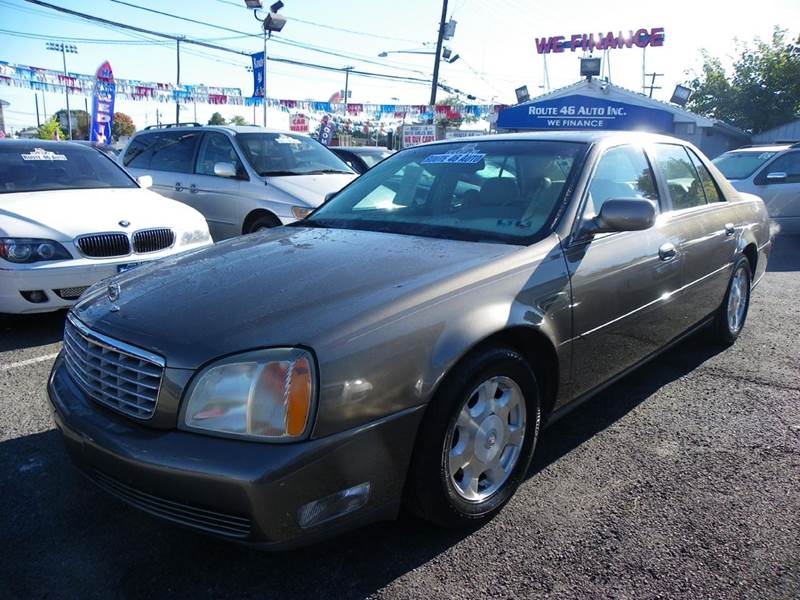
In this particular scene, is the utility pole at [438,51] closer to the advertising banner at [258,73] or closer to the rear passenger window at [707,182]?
the advertising banner at [258,73]

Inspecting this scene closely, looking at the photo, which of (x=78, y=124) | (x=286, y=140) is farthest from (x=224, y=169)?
(x=78, y=124)

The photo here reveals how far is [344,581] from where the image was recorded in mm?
2178

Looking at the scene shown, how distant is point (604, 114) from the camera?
23.9 metres

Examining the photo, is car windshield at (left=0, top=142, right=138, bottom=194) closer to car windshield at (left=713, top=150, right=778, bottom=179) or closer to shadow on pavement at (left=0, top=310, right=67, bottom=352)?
shadow on pavement at (left=0, top=310, right=67, bottom=352)

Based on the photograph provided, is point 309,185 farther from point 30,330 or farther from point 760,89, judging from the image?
point 760,89

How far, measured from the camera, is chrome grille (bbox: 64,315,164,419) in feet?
6.82

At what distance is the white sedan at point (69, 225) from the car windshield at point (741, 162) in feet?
29.9

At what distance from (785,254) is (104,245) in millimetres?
9105

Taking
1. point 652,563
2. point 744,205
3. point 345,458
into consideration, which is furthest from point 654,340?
point 345,458

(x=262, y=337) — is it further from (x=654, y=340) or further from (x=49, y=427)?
(x=654, y=340)

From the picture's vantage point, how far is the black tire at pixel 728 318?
4.50 m

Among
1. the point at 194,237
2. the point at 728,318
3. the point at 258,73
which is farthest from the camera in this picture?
the point at 258,73

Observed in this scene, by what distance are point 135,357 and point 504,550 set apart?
1483 mm

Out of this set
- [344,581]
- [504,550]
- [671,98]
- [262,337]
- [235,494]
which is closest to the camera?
[235,494]
